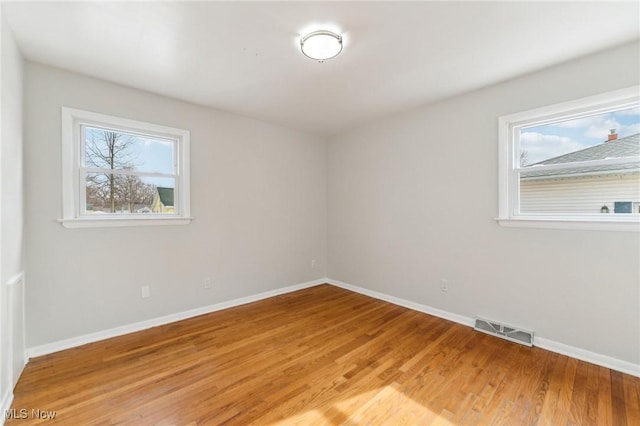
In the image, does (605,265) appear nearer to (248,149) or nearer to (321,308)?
(321,308)

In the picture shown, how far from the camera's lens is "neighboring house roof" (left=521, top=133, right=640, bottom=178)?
7.06 ft

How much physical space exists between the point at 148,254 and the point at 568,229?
3974mm

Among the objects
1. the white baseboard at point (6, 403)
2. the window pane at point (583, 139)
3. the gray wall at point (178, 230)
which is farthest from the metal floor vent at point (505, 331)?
the white baseboard at point (6, 403)

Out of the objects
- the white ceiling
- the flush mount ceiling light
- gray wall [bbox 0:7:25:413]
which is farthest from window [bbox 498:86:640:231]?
gray wall [bbox 0:7:25:413]

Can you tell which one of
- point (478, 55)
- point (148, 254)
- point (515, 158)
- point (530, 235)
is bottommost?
point (148, 254)

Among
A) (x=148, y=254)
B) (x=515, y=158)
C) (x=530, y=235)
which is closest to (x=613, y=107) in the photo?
(x=515, y=158)

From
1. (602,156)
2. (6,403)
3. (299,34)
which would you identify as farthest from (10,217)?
(602,156)

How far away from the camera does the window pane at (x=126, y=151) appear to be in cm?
266

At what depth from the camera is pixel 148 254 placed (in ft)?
9.55

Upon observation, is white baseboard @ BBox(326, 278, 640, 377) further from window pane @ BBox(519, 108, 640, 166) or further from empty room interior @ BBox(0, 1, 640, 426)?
window pane @ BBox(519, 108, 640, 166)

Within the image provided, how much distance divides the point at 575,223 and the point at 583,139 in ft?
2.42

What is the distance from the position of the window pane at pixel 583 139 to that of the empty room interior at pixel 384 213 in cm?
2

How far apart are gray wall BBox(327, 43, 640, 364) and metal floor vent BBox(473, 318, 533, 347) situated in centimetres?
7

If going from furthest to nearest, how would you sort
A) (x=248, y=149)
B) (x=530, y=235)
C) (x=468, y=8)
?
(x=248, y=149)
(x=530, y=235)
(x=468, y=8)
